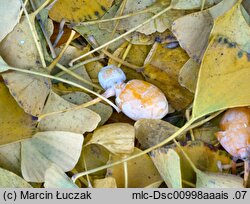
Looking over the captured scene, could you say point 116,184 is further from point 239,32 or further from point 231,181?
point 239,32

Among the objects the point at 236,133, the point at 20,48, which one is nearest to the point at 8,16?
the point at 20,48

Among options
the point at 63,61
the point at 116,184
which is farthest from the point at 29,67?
the point at 116,184

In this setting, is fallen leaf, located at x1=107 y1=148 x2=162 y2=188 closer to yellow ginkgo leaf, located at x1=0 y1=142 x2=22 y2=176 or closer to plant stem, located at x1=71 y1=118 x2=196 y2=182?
plant stem, located at x1=71 y1=118 x2=196 y2=182

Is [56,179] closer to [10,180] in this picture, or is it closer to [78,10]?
[10,180]

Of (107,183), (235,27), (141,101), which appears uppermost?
(235,27)

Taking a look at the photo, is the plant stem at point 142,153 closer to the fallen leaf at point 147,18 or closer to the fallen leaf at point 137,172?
the fallen leaf at point 137,172

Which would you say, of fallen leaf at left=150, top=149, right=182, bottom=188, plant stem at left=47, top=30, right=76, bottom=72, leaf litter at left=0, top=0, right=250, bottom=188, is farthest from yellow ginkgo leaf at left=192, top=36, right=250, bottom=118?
plant stem at left=47, top=30, right=76, bottom=72

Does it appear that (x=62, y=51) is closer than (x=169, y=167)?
No
